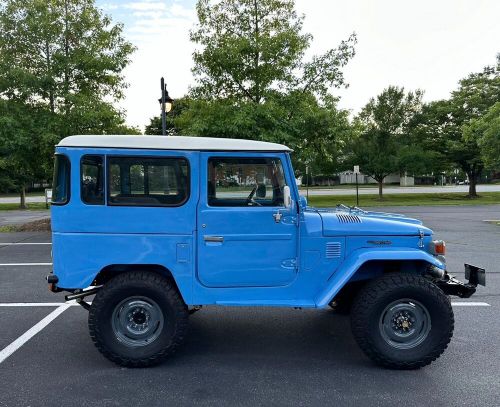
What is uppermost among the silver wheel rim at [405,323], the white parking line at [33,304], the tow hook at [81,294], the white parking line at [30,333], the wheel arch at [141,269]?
the wheel arch at [141,269]

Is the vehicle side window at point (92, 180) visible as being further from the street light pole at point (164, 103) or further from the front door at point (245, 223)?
the street light pole at point (164, 103)

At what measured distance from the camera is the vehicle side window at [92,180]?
391 cm

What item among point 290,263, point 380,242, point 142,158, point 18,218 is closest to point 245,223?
point 290,263

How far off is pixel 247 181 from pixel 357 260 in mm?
→ 1251

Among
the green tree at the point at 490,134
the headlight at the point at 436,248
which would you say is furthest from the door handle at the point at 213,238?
the green tree at the point at 490,134

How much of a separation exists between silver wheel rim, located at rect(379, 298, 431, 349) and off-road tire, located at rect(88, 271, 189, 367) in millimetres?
1871

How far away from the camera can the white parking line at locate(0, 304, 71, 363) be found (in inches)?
169

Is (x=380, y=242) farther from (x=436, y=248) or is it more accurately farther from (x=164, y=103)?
(x=164, y=103)

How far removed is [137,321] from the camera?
3959mm

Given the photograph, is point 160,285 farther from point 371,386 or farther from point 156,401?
point 371,386

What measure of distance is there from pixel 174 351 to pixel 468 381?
8.52ft

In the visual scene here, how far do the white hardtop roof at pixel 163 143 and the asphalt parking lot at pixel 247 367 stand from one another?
6.70 feet

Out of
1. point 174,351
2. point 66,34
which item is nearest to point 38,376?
point 174,351

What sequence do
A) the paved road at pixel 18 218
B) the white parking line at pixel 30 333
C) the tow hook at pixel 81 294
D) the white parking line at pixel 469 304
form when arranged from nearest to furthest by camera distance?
the tow hook at pixel 81 294
the white parking line at pixel 30 333
the white parking line at pixel 469 304
the paved road at pixel 18 218
